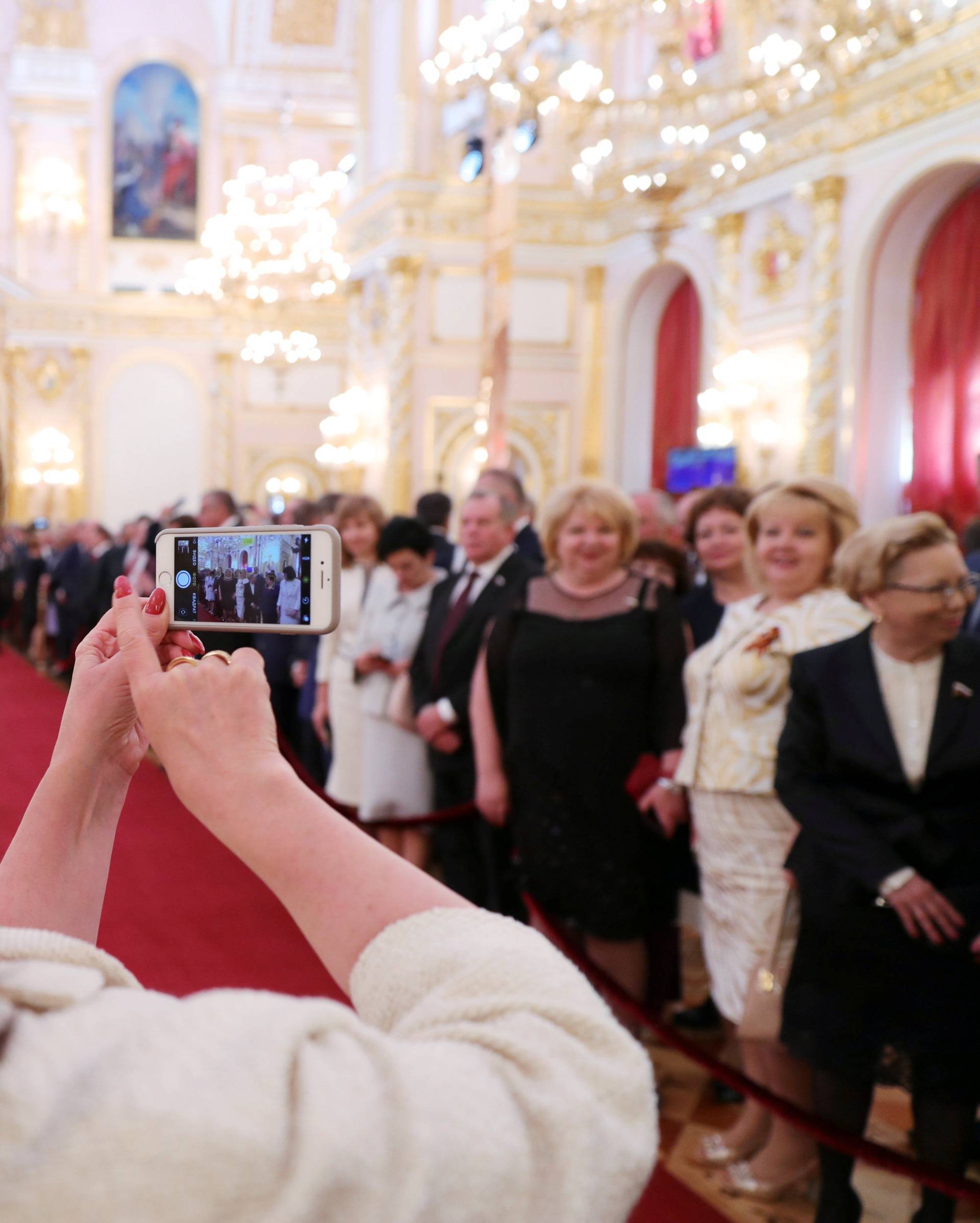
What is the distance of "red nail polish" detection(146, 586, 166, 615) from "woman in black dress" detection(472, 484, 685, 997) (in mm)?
2484

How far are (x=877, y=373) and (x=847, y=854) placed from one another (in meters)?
9.44

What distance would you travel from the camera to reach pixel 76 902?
0.96 meters

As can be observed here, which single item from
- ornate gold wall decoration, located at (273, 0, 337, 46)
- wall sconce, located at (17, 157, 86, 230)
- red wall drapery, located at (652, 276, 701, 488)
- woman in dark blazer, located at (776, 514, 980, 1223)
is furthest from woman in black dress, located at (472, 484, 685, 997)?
ornate gold wall decoration, located at (273, 0, 337, 46)

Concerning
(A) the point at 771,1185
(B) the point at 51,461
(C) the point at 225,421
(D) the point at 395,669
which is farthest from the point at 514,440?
(A) the point at 771,1185

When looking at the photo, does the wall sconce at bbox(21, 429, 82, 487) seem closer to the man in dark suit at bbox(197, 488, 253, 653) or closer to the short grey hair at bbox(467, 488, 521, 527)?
the short grey hair at bbox(467, 488, 521, 527)

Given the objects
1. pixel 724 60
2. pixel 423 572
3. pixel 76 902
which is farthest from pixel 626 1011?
pixel 724 60

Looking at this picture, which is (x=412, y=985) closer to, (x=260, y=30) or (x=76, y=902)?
(x=76, y=902)

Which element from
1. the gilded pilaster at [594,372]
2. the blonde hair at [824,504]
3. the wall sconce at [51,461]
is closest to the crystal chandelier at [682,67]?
the gilded pilaster at [594,372]

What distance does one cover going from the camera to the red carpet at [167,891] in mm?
1132

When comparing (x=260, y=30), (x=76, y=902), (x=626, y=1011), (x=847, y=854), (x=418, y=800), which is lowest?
(x=626, y=1011)

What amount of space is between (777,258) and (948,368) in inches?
83.6

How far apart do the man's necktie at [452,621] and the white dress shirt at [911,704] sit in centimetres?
180

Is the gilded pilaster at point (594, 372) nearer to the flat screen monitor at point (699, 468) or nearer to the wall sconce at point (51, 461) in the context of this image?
the flat screen monitor at point (699, 468)

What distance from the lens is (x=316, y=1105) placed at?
2.07ft
